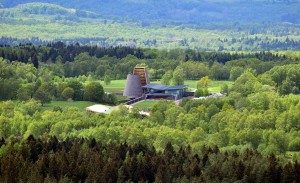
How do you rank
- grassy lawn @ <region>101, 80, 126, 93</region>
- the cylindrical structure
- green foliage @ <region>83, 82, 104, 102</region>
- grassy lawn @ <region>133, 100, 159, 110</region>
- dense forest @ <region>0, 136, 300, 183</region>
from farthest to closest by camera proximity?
grassy lawn @ <region>101, 80, 126, 93</region>, the cylindrical structure, green foliage @ <region>83, 82, 104, 102</region>, grassy lawn @ <region>133, 100, 159, 110</region>, dense forest @ <region>0, 136, 300, 183</region>

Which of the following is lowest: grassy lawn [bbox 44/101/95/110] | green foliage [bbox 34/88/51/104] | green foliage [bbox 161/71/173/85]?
green foliage [bbox 161/71/173/85]

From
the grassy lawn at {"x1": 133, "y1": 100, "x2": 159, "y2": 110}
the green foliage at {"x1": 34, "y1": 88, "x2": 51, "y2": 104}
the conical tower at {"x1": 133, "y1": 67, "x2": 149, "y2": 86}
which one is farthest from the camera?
the conical tower at {"x1": 133, "y1": 67, "x2": 149, "y2": 86}

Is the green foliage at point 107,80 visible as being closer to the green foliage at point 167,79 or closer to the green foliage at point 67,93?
the green foliage at point 167,79

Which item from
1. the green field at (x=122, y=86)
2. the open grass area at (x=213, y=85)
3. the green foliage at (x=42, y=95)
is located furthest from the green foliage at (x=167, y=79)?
the green foliage at (x=42, y=95)

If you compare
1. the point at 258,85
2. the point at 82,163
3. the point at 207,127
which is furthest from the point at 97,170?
the point at 258,85

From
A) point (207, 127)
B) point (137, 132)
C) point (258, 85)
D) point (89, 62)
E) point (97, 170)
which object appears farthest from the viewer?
point (89, 62)

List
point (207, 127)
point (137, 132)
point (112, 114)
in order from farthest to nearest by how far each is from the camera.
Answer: point (112, 114) < point (207, 127) < point (137, 132)

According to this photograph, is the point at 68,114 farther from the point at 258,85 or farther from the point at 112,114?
the point at 258,85

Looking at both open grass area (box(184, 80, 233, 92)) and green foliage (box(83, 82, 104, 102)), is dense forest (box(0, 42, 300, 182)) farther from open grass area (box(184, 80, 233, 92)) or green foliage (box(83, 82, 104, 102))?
open grass area (box(184, 80, 233, 92))

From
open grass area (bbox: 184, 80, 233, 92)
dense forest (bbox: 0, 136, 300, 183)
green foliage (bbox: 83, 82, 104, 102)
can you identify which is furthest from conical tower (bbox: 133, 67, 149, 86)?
dense forest (bbox: 0, 136, 300, 183)
